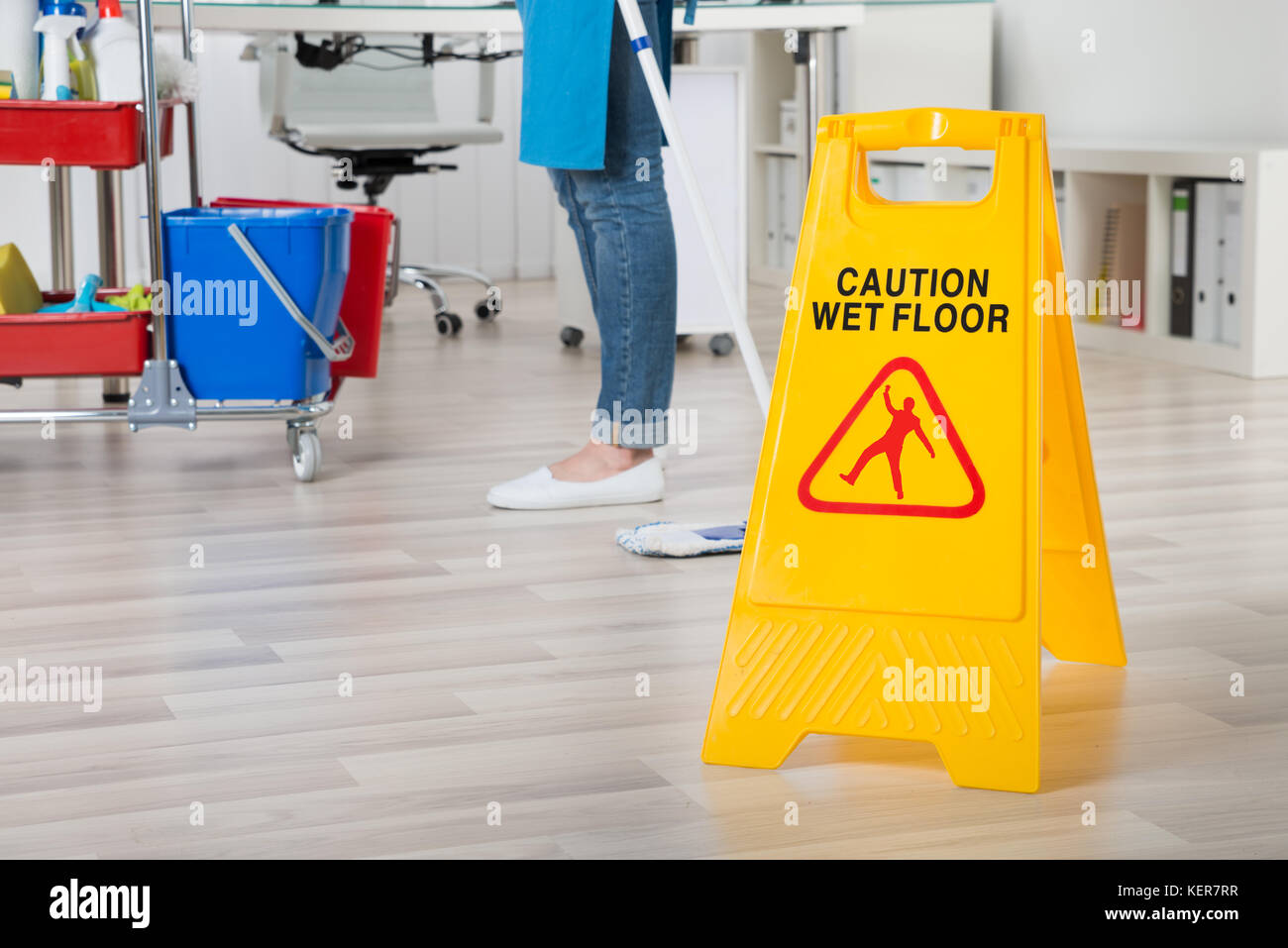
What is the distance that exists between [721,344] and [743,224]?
260 millimetres

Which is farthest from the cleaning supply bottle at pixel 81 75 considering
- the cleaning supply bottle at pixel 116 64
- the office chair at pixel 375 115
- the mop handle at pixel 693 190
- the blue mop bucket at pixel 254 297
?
the office chair at pixel 375 115

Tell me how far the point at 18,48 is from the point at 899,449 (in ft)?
5.08

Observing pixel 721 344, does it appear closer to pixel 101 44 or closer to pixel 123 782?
pixel 101 44

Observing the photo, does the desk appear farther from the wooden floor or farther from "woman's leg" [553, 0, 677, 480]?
the wooden floor

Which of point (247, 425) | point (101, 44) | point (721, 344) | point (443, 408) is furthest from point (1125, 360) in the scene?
point (101, 44)

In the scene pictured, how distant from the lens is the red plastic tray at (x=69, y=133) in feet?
6.94

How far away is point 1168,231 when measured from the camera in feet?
11.1

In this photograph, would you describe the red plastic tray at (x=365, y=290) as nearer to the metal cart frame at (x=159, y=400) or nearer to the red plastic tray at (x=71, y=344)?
the metal cart frame at (x=159, y=400)

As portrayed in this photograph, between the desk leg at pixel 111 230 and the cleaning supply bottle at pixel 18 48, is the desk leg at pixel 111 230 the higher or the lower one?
the lower one

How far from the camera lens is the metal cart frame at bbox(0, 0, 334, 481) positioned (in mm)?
2150

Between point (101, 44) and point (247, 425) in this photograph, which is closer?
point (101, 44)

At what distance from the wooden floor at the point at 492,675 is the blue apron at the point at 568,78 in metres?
0.46

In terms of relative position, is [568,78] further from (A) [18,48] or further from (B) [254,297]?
(A) [18,48]

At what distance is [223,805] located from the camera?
3.71ft
